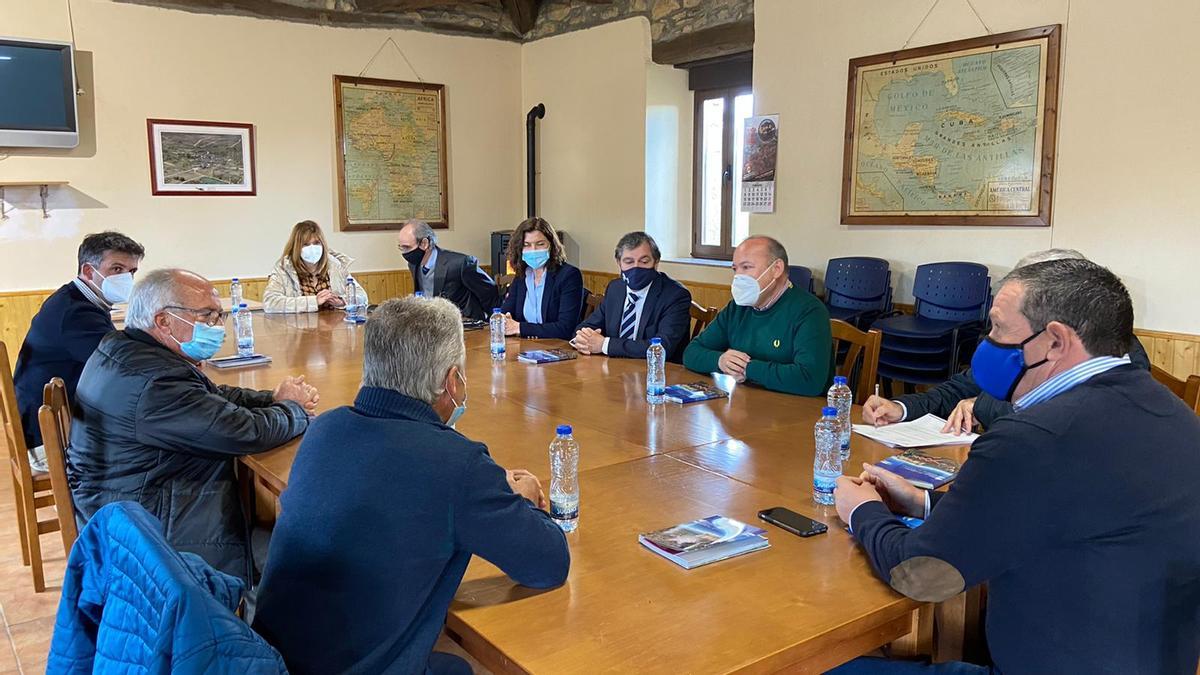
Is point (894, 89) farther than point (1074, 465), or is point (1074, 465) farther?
point (894, 89)

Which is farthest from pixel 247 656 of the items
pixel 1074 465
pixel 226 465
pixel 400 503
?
pixel 226 465

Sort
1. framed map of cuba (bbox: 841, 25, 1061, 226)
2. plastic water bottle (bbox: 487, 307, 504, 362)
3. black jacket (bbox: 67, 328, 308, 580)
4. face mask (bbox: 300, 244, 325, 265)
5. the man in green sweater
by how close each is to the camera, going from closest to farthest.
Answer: black jacket (bbox: 67, 328, 308, 580), the man in green sweater, plastic water bottle (bbox: 487, 307, 504, 362), framed map of cuba (bbox: 841, 25, 1061, 226), face mask (bbox: 300, 244, 325, 265)

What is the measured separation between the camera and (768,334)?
321cm

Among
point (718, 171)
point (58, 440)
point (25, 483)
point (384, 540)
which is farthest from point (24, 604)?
point (718, 171)

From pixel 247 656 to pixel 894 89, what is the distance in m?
4.85

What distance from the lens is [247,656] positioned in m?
1.09

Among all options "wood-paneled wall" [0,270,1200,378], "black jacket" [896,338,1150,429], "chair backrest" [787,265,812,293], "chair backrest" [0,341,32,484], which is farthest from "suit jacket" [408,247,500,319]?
"black jacket" [896,338,1150,429]

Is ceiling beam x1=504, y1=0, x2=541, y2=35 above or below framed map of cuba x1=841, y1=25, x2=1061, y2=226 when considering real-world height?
above

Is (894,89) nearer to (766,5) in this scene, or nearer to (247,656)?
(766,5)

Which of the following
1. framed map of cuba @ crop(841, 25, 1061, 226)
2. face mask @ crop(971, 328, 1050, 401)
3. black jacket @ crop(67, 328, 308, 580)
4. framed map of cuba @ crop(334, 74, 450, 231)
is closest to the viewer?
face mask @ crop(971, 328, 1050, 401)

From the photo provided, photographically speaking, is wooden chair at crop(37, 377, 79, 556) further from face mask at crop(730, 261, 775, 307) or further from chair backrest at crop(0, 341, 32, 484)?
face mask at crop(730, 261, 775, 307)

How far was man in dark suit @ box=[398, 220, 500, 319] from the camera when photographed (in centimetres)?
513

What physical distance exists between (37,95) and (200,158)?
105 cm

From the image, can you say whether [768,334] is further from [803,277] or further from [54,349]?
[54,349]
